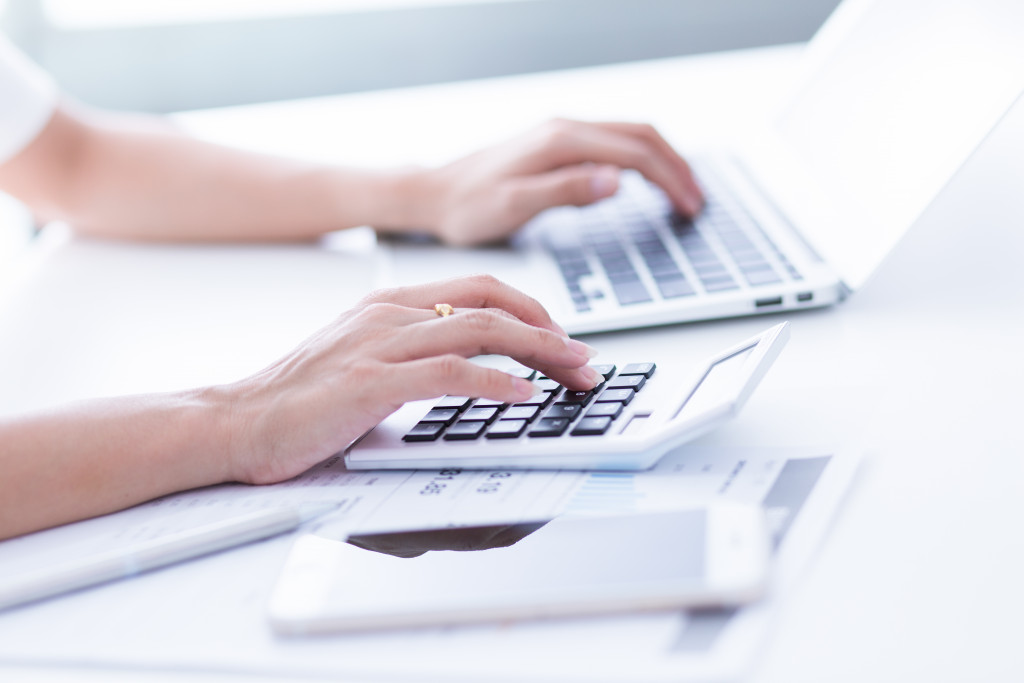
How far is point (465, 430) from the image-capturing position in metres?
0.56

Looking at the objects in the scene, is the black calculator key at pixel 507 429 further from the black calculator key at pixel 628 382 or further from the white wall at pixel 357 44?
the white wall at pixel 357 44

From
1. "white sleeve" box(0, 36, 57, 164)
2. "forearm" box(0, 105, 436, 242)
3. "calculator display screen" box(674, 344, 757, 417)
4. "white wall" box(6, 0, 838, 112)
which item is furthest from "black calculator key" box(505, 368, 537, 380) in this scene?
"white wall" box(6, 0, 838, 112)

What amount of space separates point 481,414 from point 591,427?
2.9 inches

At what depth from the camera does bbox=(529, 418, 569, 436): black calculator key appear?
1.78ft

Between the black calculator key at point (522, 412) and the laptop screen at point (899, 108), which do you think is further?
the laptop screen at point (899, 108)

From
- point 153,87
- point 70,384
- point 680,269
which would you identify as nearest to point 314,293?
point 70,384

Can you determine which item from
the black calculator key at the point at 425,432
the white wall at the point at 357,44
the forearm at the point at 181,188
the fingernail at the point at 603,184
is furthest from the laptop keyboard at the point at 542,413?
the white wall at the point at 357,44

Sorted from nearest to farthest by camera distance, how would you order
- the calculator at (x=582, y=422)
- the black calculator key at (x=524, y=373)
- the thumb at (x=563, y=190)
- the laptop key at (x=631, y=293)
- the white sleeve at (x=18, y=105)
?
the calculator at (x=582, y=422)
the black calculator key at (x=524, y=373)
the laptop key at (x=631, y=293)
the thumb at (x=563, y=190)
the white sleeve at (x=18, y=105)

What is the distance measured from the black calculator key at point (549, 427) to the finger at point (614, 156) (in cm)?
37

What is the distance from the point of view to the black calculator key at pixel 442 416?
0.58 m

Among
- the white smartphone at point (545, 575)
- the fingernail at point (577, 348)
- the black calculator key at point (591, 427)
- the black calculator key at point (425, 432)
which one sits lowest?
the white smartphone at point (545, 575)

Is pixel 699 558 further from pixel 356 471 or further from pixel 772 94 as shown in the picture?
pixel 772 94

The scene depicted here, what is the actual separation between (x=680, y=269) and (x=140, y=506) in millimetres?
415

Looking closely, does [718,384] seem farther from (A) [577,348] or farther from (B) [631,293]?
(B) [631,293]
